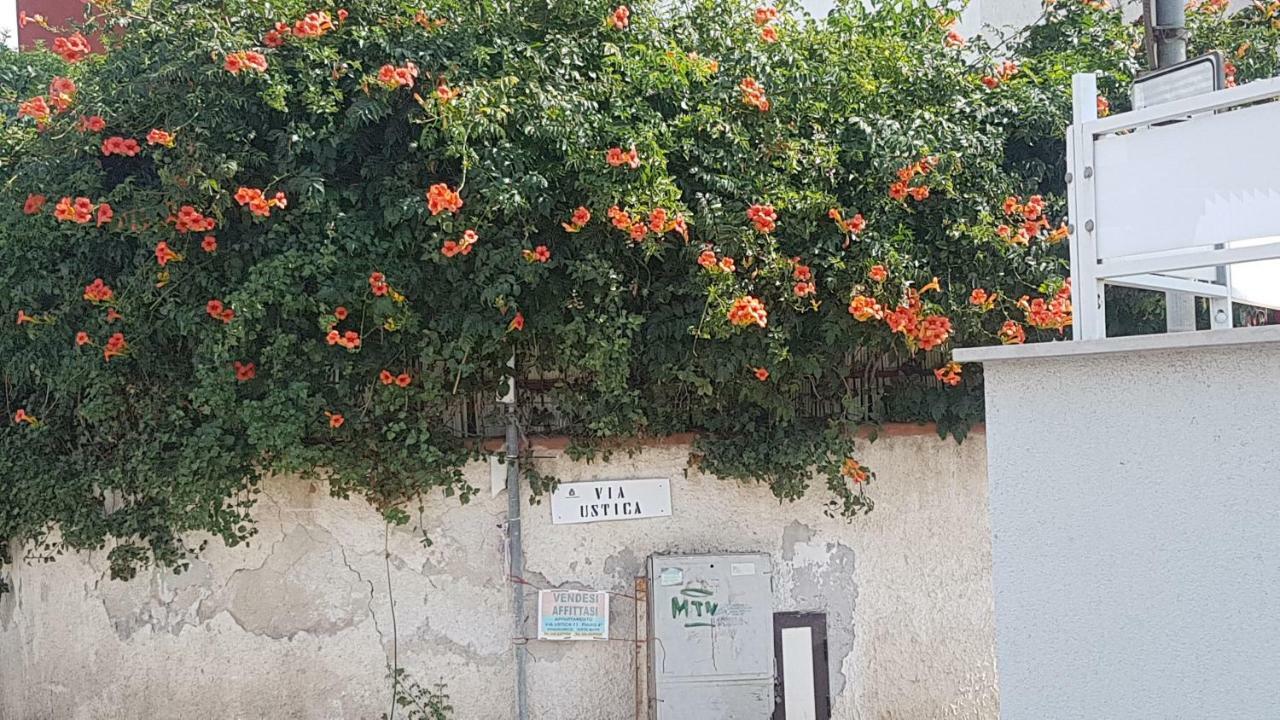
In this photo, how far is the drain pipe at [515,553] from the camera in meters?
6.43

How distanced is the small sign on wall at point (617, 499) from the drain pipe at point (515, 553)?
0.91 feet

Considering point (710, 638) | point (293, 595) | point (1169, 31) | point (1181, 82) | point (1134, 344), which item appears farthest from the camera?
point (293, 595)

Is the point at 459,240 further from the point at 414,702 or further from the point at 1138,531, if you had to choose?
the point at 1138,531

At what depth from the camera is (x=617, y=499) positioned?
6.58m

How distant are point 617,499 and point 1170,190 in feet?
12.1

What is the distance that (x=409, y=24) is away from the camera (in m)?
5.98

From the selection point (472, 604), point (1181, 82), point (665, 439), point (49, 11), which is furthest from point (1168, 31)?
point (49, 11)

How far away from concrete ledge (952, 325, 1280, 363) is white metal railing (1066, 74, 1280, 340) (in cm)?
17

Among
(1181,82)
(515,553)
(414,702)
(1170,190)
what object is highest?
(1181,82)

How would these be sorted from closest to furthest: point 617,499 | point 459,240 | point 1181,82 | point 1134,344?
point 1134,344
point 1181,82
point 459,240
point 617,499

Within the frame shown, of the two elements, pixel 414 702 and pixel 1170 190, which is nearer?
pixel 1170 190

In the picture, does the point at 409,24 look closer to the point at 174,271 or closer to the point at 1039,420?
the point at 174,271

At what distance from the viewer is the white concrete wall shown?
3.31 metres

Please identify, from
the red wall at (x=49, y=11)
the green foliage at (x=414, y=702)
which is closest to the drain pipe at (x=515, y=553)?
the green foliage at (x=414, y=702)
